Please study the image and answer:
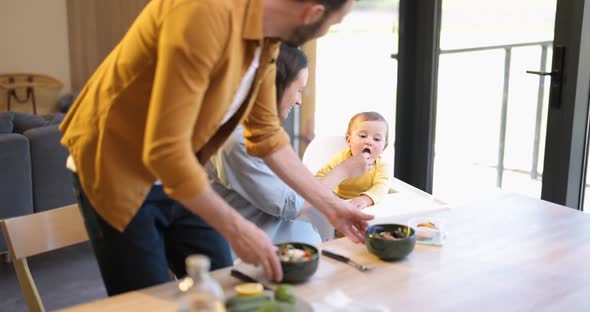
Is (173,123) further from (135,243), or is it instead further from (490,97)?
(490,97)

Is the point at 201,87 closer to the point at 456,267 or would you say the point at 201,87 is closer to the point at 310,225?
the point at 456,267

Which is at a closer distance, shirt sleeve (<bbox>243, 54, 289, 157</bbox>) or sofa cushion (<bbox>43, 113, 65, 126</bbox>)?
shirt sleeve (<bbox>243, 54, 289, 157</bbox>)

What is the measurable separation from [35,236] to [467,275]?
983 mm

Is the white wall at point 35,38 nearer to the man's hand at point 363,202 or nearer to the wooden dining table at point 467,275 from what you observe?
the man's hand at point 363,202

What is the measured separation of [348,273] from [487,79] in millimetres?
2565

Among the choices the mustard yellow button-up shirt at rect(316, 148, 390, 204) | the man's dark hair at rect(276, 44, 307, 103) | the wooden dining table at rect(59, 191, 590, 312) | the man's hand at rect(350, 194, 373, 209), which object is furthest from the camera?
the mustard yellow button-up shirt at rect(316, 148, 390, 204)

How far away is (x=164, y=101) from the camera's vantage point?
1008 mm

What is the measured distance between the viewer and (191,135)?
1.12 metres

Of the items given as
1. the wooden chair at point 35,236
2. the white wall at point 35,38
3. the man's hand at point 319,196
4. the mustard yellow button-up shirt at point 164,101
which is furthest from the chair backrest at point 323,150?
the white wall at point 35,38

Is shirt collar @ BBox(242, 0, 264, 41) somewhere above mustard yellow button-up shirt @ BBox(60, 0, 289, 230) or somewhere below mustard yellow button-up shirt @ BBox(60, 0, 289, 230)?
above

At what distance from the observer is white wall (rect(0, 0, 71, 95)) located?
260 inches

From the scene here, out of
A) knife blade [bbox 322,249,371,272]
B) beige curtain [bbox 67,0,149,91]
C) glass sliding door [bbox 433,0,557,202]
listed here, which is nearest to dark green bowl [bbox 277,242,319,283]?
knife blade [bbox 322,249,371,272]

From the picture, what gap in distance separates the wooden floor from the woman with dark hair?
3.81 feet

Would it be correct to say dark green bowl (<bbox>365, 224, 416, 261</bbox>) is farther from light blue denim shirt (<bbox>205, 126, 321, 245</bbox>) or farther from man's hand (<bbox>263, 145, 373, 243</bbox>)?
light blue denim shirt (<bbox>205, 126, 321, 245</bbox>)
